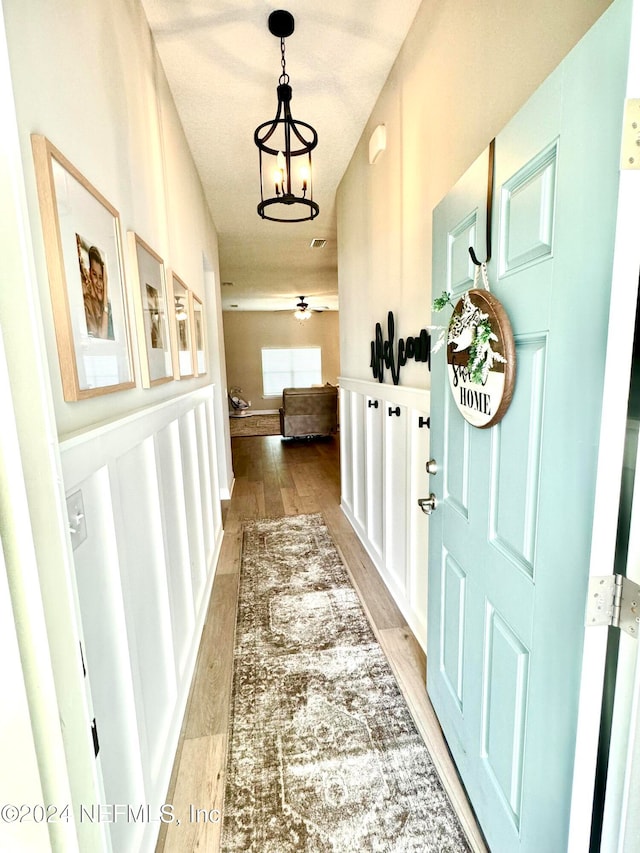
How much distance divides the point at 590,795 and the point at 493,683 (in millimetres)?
291

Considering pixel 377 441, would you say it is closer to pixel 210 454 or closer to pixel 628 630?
pixel 210 454

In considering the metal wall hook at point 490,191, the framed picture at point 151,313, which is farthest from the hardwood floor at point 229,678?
the metal wall hook at point 490,191

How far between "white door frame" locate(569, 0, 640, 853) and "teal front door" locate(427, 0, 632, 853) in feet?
0.11

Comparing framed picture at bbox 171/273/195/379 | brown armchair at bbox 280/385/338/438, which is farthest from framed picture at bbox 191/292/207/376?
brown armchair at bbox 280/385/338/438

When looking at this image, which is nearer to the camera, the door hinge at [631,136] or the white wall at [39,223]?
the white wall at [39,223]

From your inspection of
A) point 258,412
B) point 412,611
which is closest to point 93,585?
point 412,611

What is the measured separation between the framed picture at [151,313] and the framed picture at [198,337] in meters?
0.79

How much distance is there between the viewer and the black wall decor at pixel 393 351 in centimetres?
182

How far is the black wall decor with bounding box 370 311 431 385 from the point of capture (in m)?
1.82

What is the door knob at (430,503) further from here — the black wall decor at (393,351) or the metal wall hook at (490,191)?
the metal wall hook at (490,191)

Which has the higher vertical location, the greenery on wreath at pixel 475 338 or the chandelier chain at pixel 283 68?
the chandelier chain at pixel 283 68

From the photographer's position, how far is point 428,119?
5.68ft

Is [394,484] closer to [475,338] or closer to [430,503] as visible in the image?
[430,503]

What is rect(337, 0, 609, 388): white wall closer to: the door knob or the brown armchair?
the door knob
